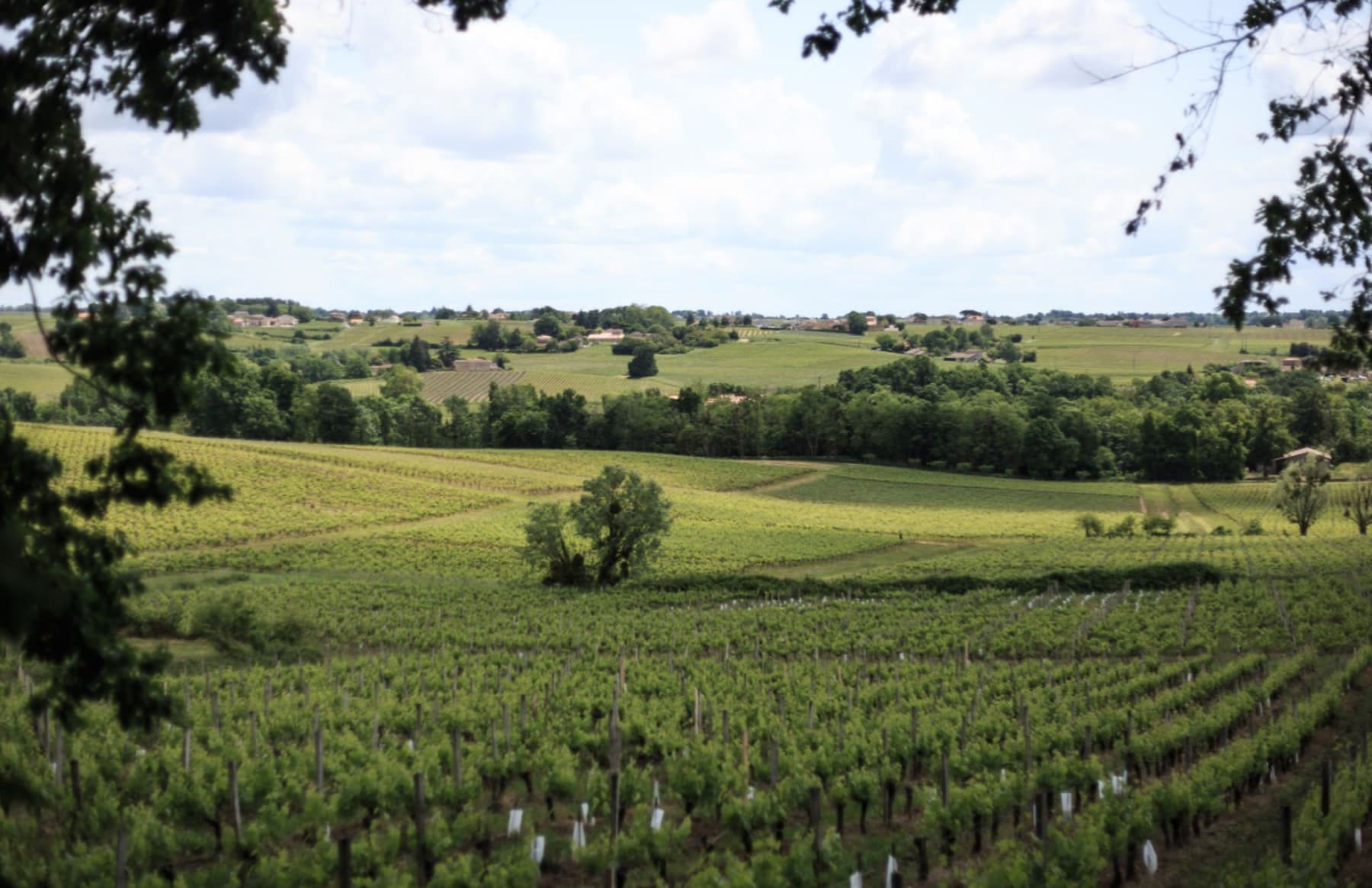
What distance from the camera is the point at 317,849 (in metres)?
12.1

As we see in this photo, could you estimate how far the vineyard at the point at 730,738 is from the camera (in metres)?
12.5

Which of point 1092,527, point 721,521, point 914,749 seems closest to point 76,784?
point 914,749

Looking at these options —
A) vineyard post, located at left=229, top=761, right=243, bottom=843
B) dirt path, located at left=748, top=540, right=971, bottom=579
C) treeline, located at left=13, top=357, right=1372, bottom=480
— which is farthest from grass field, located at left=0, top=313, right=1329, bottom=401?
vineyard post, located at left=229, top=761, right=243, bottom=843

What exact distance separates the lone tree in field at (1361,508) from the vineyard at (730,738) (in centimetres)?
3316

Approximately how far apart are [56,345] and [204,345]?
3.65ft

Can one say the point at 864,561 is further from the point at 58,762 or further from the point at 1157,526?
the point at 58,762

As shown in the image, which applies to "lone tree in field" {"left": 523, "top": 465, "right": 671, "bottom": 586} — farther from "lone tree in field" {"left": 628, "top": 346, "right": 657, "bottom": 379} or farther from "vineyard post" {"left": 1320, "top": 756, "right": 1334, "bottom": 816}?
"lone tree in field" {"left": 628, "top": 346, "right": 657, "bottom": 379}

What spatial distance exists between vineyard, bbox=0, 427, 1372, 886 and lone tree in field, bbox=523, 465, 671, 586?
2.44m

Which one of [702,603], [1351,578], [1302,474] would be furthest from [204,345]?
[1302,474]

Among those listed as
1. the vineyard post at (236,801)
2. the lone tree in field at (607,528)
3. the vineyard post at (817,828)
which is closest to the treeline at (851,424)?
the lone tree in field at (607,528)

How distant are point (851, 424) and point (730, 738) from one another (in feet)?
327

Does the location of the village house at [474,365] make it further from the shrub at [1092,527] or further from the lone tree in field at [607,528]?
the lone tree in field at [607,528]

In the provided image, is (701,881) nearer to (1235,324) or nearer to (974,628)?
(1235,324)

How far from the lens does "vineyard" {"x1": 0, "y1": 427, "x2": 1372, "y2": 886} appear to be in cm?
1250
